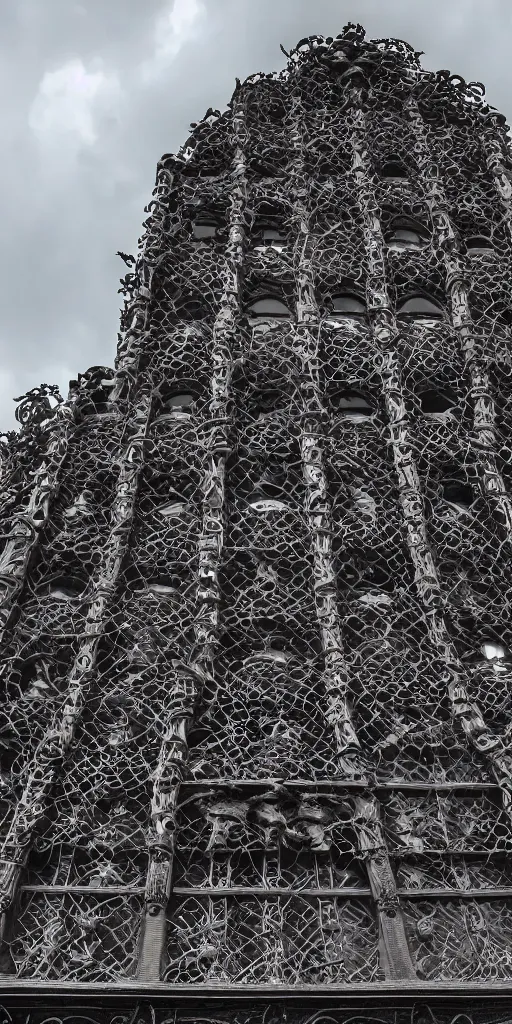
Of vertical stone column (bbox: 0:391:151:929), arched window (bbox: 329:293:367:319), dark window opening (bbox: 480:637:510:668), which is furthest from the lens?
arched window (bbox: 329:293:367:319)

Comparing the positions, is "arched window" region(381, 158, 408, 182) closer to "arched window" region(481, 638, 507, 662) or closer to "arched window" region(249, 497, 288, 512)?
"arched window" region(249, 497, 288, 512)

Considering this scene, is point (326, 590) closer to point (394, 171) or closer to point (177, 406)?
point (177, 406)

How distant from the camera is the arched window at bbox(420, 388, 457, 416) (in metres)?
10.8

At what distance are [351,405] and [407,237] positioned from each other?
10.5ft

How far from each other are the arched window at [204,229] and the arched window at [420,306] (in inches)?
106

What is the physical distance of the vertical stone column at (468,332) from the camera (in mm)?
9734

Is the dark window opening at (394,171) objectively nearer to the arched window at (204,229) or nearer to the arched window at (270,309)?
the arched window at (204,229)

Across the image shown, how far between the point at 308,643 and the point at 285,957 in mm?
2671

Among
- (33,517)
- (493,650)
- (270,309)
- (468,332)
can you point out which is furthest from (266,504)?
(468,332)

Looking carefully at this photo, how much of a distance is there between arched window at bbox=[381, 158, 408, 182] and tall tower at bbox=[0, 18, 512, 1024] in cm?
5

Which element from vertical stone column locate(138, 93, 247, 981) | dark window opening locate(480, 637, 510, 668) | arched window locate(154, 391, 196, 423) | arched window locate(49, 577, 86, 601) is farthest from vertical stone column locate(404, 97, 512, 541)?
arched window locate(49, 577, 86, 601)

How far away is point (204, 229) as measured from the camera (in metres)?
12.8

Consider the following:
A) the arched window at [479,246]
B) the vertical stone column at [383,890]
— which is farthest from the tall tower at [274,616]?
the arched window at [479,246]

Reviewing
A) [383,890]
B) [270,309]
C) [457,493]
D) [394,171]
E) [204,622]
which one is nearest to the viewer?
A: [383,890]
